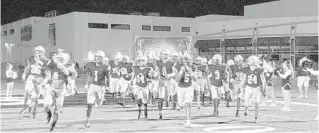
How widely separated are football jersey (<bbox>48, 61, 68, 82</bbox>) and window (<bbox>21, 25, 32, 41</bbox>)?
185 feet

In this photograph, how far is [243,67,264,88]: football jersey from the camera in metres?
13.0

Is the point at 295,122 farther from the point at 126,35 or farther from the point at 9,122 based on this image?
the point at 126,35

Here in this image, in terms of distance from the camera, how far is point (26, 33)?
6756 cm

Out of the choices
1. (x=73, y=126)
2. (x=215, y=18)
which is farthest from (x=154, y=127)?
(x=215, y=18)

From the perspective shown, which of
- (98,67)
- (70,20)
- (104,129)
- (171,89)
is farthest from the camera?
(70,20)

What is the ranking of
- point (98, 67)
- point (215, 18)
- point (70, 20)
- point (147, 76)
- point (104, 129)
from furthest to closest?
point (215, 18) → point (70, 20) → point (147, 76) → point (98, 67) → point (104, 129)

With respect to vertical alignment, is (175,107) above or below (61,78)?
below

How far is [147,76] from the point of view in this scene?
46.0 feet

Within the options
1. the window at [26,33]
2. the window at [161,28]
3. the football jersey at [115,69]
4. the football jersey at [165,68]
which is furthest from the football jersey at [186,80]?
the window at [26,33]

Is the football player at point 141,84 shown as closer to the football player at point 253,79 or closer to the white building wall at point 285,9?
the football player at point 253,79

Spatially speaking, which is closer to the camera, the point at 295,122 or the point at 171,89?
the point at 295,122

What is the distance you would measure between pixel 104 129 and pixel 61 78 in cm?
165

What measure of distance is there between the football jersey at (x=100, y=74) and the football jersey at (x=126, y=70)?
8169 millimetres

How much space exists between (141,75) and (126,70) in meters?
6.72
